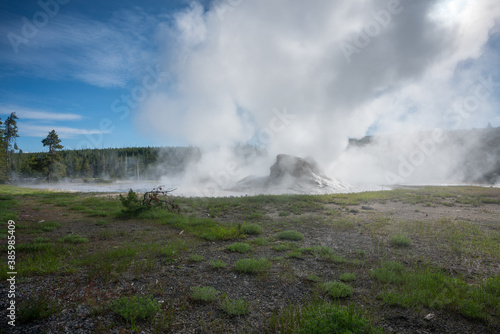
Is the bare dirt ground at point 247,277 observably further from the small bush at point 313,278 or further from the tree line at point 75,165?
the tree line at point 75,165

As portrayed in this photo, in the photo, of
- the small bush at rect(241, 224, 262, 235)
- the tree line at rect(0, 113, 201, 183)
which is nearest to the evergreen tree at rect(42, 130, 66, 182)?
the tree line at rect(0, 113, 201, 183)

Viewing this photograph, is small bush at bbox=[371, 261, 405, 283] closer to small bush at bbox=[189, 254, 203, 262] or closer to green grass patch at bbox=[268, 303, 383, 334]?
green grass patch at bbox=[268, 303, 383, 334]

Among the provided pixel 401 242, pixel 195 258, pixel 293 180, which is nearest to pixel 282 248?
pixel 195 258

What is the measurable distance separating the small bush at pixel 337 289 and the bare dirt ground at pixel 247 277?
15cm

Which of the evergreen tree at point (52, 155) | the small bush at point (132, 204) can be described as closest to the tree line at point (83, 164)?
the evergreen tree at point (52, 155)

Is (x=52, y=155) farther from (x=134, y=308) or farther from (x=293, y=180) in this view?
(x=134, y=308)

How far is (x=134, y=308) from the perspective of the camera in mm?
4418

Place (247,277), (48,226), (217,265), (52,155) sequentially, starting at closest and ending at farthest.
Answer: (247,277), (217,265), (48,226), (52,155)

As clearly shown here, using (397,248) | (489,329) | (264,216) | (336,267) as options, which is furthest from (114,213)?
(489,329)

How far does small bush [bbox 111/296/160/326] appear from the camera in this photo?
4270mm

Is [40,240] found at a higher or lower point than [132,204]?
lower

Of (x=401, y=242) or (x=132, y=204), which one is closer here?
(x=401, y=242)

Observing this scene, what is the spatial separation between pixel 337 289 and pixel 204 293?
285 cm

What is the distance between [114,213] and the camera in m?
15.2
